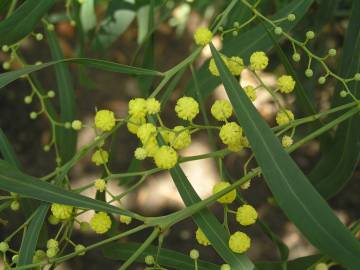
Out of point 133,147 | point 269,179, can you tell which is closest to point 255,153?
point 269,179

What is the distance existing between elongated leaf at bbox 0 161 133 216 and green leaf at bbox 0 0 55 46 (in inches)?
18.1

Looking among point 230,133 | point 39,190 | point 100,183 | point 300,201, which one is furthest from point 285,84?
point 39,190

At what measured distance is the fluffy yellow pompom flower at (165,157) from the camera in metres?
0.97

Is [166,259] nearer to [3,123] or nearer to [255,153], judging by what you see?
[255,153]

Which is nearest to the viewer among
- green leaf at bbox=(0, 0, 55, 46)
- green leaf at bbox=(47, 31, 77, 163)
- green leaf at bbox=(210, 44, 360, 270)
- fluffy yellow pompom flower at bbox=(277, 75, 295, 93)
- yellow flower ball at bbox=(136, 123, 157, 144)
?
green leaf at bbox=(210, 44, 360, 270)

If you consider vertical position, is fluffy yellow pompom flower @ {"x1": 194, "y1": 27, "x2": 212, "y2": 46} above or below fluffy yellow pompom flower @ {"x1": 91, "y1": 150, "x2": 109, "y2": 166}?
above

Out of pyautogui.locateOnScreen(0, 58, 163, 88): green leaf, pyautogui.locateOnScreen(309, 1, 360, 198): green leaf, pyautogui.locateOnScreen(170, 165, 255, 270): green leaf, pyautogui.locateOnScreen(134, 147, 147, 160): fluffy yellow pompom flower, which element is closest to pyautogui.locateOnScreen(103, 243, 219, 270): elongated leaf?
pyautogui.locateOnScreen(170, 165, 255, 270): green leaf

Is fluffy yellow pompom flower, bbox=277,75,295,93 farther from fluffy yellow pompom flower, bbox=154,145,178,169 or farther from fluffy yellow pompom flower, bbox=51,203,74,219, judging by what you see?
fluffy yellow pompom flower, bbox=51,203,74,219

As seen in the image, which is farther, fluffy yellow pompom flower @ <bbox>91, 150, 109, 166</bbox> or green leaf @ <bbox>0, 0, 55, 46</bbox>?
green leaf @ <bbox>0, 0, 55, 46</bbox>

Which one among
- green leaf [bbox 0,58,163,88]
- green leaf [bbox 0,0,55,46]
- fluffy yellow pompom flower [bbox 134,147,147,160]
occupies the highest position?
green leaf [bbox 0,0,55,46]

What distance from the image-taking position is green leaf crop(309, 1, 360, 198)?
133 centimetres

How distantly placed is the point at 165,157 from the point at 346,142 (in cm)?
62

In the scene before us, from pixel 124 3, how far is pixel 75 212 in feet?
3.30

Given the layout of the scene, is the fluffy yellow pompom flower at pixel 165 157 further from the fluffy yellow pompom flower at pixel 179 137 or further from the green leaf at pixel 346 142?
the green leaf at pixel 346 142
